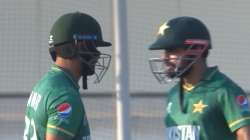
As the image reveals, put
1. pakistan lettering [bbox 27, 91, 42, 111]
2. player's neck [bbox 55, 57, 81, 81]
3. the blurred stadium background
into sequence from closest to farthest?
pakistan lettering [bbox 27, 91, 42, 111]
player's neck [bbox 55, 57, 81, 81]
the blurred stadium background

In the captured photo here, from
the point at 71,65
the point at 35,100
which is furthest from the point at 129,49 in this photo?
the point at 35,100

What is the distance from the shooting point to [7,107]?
6.32 m

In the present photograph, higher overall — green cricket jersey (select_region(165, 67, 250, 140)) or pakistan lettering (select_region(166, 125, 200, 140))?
green cricket jersey (select_region(165, 67, 250, 140))

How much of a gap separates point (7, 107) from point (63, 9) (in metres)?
0.77

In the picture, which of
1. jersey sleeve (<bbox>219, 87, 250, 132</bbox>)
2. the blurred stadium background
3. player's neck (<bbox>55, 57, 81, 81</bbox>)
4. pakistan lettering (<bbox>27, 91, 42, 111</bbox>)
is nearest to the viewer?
jersey sleeve (<bbox>219, 87, 250, 132</bbox>)

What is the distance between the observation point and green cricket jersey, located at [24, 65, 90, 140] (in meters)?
4.02

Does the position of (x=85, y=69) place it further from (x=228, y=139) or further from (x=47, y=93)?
(x=228, y=139)

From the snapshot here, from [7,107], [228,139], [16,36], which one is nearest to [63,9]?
[16,36]

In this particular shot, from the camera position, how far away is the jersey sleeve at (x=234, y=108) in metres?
3.99

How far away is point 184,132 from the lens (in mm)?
4145

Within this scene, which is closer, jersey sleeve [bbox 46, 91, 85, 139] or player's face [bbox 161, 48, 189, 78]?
jersey sleeve [bbox 46, 91, 85, 139]

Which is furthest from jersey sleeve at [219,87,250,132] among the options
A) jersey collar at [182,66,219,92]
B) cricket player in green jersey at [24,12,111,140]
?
cricket player in green jersey at [24,12,111,140]

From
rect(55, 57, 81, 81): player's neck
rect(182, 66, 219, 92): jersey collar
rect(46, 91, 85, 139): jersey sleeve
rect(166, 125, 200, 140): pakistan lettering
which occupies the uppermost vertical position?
rect(55, 57, 81, 81): player's neck

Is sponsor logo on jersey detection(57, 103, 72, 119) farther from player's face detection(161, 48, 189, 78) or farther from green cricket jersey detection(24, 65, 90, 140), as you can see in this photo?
player's face detection(161, 48, 189, 78)
